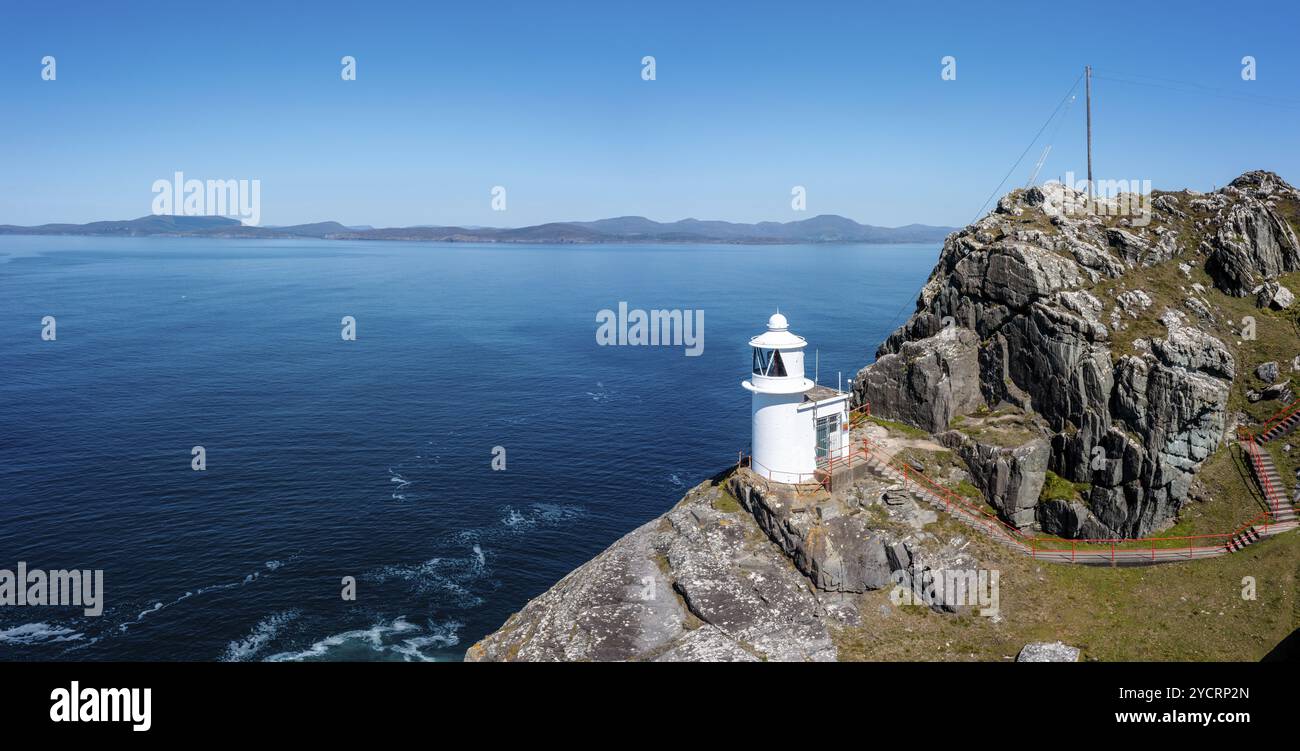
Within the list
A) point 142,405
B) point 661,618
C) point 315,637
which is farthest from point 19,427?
point 661,618

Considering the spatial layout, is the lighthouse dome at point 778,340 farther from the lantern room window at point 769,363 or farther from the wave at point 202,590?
the wave at point 202,590

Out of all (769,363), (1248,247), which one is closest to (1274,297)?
(1248,247)

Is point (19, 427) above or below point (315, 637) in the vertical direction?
above

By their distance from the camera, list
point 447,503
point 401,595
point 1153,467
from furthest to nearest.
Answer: point 447,503, point 401,595, point 1153,467

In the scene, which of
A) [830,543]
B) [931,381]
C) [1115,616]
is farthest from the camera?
[931,381]

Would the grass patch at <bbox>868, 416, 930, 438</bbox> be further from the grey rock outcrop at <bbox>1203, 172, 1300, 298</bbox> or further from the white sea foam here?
the white sea foam

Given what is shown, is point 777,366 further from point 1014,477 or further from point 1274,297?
→ point 1274,297

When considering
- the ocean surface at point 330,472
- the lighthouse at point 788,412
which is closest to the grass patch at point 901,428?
the lighthouse at point 788,412
